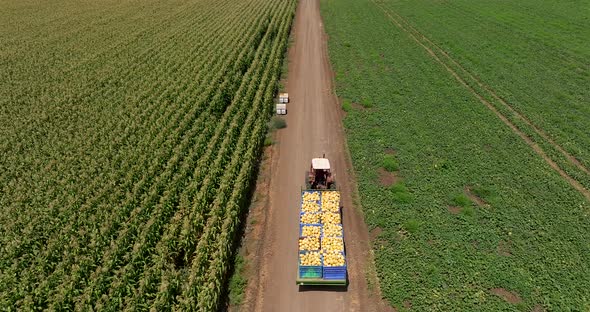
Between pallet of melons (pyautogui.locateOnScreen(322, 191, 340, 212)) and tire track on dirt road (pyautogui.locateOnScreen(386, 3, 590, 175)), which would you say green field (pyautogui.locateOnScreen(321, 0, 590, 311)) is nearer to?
tire track on dirt road (pyautogui.locateOnScreen(386, 3, 590, 175))

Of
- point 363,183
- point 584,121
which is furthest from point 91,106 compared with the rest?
point 584,121

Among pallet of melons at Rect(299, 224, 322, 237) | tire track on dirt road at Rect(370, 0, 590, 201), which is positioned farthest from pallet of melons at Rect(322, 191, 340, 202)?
tire track on dirt road at Rect(370, 0, 590, 201)

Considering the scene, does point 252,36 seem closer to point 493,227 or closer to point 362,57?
point 362,57

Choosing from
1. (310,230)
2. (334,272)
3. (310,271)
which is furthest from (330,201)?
(310,271)

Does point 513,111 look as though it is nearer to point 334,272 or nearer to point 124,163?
point 334,272

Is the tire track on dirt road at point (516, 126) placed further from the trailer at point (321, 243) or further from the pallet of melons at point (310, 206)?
the pallet of melons at point (310, 206)
